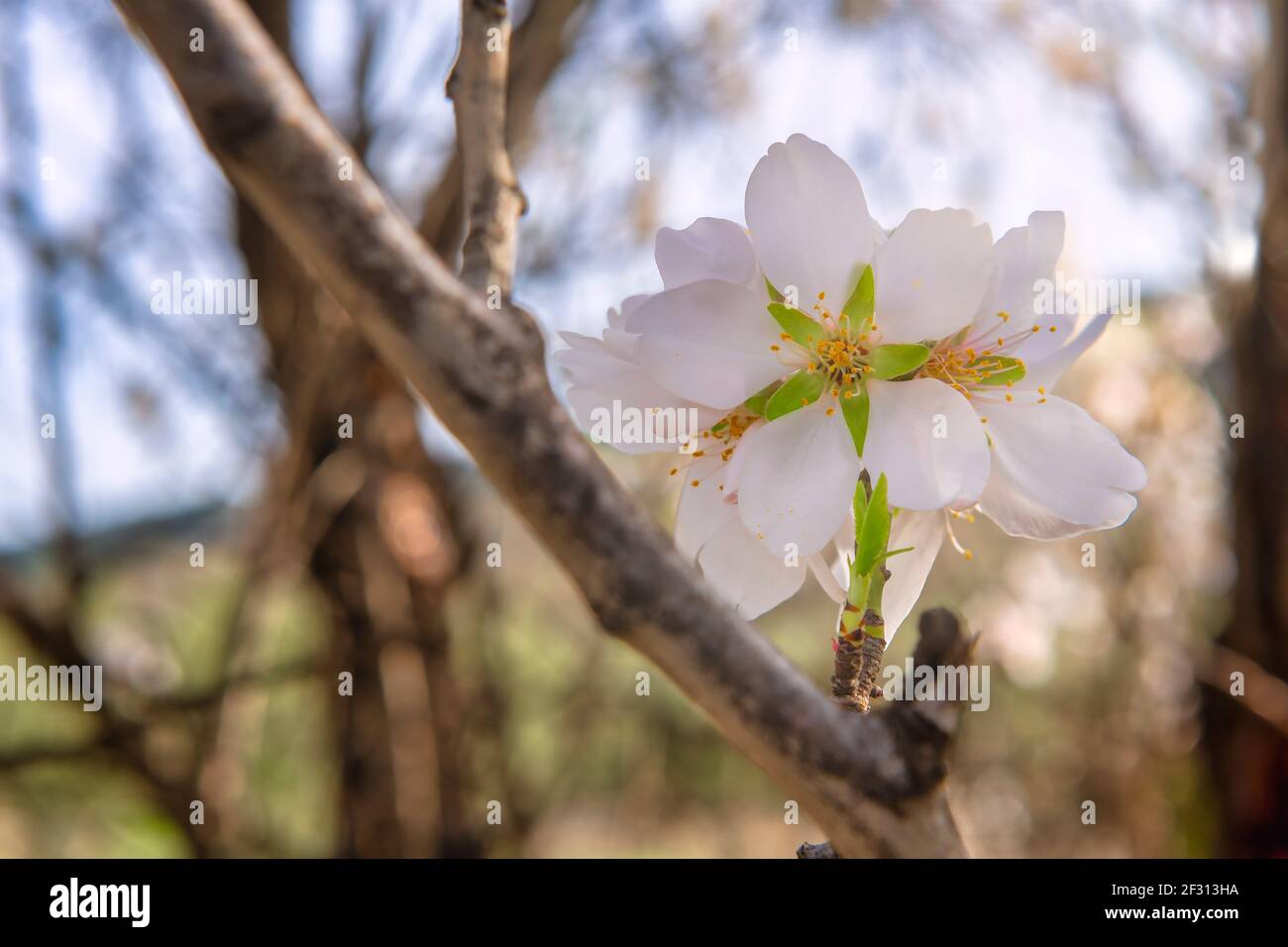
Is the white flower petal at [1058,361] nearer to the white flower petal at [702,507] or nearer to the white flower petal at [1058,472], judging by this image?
the white flower petal at [1058,472]

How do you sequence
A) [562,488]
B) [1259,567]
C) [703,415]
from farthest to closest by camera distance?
[1259,567] → [703,415] → [562,488]

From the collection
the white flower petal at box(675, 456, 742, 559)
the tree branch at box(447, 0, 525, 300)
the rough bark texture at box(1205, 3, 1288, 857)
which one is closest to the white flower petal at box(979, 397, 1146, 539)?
the white flower petal at box(675, 456, 742, 559)

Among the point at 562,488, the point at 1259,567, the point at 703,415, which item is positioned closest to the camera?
the point at 562,488

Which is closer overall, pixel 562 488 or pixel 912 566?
pixel 562 488

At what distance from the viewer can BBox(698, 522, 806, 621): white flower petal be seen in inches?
16.3

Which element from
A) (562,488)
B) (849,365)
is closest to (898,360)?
(849,365)

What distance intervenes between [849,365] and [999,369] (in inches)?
2.7

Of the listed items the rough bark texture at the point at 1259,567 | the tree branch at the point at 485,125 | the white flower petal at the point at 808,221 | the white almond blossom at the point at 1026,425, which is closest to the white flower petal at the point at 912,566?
the white almond blossom at the point at 1026,425

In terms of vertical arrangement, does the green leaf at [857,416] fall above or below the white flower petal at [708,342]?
below

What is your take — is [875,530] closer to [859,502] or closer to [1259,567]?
[859,502]

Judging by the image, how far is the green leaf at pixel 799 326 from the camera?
382mm

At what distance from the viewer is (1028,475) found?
14.9 inches

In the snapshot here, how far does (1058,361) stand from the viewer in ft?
1.30
